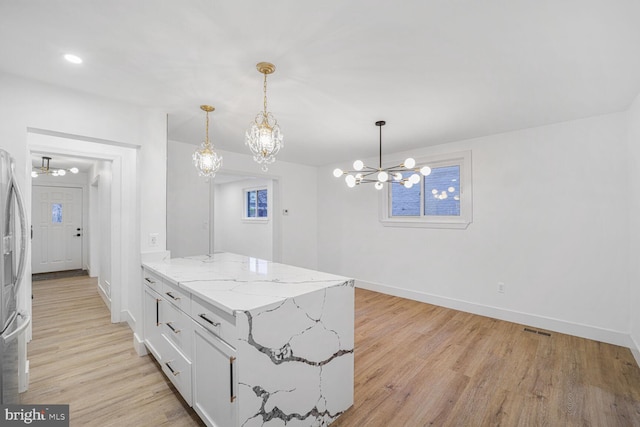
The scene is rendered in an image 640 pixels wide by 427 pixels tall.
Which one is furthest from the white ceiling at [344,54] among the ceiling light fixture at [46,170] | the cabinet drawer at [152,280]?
the ceiling light fixture at [46,170]

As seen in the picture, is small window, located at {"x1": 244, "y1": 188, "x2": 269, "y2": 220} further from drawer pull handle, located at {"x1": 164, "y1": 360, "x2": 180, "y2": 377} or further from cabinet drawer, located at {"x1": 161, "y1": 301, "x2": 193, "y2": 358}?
drawer pull handle, located at {"x1": 164, "y1": 360, "x2": 180, "y2": 377}

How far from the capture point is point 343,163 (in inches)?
216

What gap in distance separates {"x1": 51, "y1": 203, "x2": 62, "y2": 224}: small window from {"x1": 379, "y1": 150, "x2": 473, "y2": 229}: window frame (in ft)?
23.9

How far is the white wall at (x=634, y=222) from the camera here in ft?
8.22

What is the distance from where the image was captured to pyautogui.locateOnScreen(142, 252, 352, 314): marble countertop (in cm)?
153

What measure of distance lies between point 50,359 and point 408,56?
157 inches

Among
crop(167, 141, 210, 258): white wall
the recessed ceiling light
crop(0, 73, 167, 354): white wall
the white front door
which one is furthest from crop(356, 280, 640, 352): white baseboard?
the white front door

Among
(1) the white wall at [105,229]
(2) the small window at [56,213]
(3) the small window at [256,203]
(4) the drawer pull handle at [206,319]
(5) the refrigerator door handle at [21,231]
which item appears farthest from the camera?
(3) the small window at [256,203]

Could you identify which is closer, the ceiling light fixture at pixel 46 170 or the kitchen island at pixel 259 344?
the kitchen island at pixel 259 344

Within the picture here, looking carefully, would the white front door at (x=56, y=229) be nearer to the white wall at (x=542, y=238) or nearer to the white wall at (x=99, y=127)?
the white wall at (x=99, y=127)

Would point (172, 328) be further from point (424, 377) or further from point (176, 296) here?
point (424, 377)

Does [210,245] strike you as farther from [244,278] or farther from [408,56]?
[408,56]

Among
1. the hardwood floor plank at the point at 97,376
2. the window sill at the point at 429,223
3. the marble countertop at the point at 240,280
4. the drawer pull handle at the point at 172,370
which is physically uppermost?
the window sill at the point at 429,223

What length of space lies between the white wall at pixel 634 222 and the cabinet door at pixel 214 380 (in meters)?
3.52
